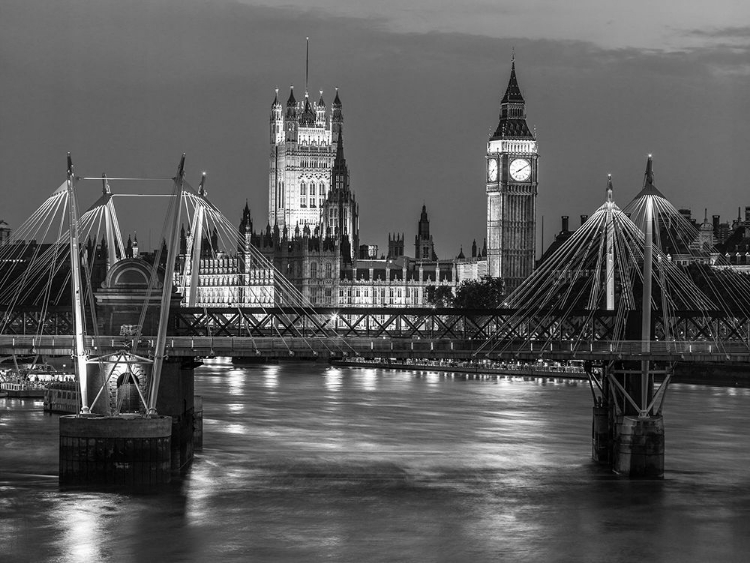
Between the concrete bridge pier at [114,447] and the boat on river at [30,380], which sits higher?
the boat on river at [30,380]

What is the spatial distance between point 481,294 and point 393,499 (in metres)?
123

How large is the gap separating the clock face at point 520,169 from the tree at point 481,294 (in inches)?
515

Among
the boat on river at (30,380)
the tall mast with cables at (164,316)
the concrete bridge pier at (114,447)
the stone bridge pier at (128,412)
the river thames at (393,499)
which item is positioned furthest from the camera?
the boat on river at (30,380)

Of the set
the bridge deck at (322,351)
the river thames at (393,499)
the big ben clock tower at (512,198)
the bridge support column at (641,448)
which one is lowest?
the river thames at (393,499)

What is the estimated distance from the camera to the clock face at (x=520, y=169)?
18975cm

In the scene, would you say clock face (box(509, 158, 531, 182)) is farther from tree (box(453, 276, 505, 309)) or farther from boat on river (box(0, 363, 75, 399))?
boat on river (box(0, 363, 75, 399))

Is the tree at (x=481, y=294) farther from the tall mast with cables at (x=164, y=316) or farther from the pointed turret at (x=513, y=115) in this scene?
the tall mast with cables at (x=164, y=316)

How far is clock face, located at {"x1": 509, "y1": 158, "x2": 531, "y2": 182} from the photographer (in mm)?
189750

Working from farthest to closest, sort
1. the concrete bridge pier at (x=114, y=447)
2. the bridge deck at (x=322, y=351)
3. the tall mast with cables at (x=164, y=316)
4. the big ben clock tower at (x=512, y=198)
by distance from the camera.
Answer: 1. the big ben clock tower at (x=512, y=198)
2. the bridge deck at (x=322, y=351)
3. the tall mast with cables at (x=164, y=316)
4. the concrete bridge pier at (x=114, y=447)

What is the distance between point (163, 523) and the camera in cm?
4609

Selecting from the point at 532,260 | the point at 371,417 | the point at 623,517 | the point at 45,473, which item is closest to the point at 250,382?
the point at 371,417

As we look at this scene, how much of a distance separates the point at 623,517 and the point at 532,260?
14350cm

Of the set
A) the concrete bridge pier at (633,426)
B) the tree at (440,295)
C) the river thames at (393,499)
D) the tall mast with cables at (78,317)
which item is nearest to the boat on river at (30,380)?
the river thames at (393,499)

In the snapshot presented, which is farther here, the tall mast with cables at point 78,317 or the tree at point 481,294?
the tree at point 481,294
